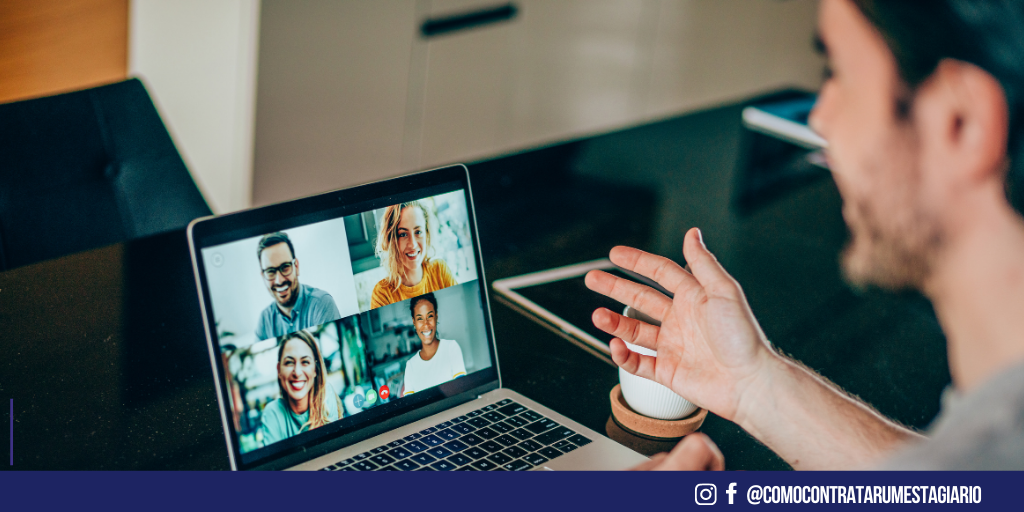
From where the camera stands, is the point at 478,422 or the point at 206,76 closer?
the point at 478,422

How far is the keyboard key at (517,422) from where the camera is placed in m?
0.81

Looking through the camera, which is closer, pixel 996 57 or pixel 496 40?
pixel 996 57

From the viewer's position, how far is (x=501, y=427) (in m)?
0.80

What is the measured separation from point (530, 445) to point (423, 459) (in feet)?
0.38

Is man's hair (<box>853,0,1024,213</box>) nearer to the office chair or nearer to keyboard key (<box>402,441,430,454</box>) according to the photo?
keyboard key (<box>402,441,430,454</box>)

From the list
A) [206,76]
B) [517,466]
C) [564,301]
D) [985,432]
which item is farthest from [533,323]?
[206,76]

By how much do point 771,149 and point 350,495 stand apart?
1.50m

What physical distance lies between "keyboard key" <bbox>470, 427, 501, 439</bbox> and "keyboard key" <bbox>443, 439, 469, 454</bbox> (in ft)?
0.07

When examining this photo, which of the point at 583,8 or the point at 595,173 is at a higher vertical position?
the point at 583,8

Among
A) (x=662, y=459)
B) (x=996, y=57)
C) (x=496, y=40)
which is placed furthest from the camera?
(x=496, y=40)

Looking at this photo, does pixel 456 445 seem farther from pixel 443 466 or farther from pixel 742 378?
pixel 742 378

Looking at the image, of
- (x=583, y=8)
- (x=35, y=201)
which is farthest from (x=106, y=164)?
(x=583, y=8)

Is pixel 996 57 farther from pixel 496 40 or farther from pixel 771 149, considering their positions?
pixel 496 40

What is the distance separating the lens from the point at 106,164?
4.18ft
